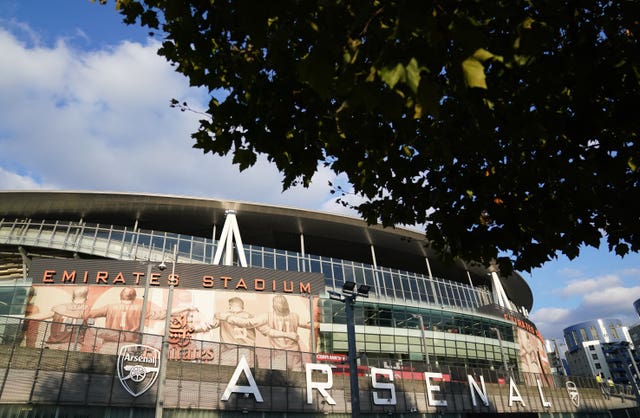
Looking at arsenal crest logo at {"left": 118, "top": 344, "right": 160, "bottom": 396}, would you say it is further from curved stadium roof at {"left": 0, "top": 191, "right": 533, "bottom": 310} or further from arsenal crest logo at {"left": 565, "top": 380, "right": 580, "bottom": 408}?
arsenal crest logo at {"left": 565, "top": 380, "right": 580, "bottom": 408}

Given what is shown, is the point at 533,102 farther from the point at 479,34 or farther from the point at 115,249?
the point at 115,249

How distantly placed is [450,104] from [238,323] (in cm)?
2842

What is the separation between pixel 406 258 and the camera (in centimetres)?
5162

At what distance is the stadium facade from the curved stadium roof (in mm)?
187

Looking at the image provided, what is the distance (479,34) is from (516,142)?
3126mm

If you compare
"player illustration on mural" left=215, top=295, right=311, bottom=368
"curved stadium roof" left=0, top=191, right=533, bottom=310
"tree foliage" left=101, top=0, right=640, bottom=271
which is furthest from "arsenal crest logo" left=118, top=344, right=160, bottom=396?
"curved stadium roof" left=0, top=191, right=533, bottom=310

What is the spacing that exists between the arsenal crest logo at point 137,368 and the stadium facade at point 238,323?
50 mm

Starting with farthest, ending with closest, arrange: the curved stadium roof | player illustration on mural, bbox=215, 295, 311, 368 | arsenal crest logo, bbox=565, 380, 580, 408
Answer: arsenal crest logo, bbox=565, 380, 580, 408, the curved stadium roof, player illustration on mural, bbox=215, 295, 311, 368

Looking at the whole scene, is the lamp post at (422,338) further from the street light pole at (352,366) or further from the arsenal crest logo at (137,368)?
the arsenal crest logo at (137,368)

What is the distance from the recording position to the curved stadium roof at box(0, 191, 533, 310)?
39.0 m

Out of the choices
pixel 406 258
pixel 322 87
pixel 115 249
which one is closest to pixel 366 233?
pixel 406 258

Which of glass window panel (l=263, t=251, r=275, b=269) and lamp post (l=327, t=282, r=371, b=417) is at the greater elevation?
glass window panel (l=263, t=251, r=275, b=269)

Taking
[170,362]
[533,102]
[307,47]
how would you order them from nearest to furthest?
1. [533,102]
2. [307,47]
3. [170,362]

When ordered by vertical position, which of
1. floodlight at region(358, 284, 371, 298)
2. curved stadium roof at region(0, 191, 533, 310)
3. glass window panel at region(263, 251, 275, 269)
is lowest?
floodlight at region(358, 284, 371, 298)
